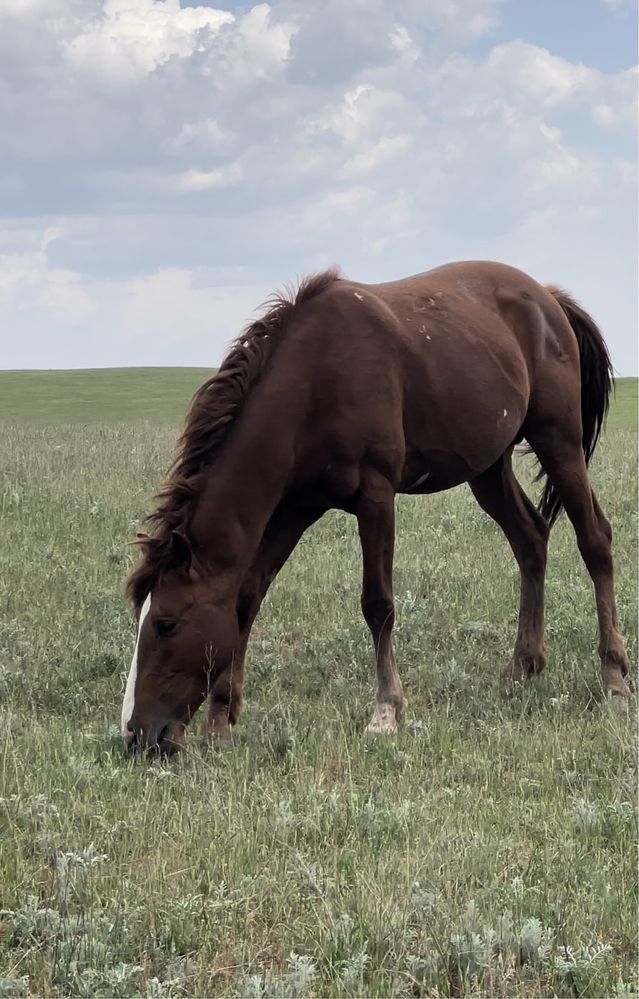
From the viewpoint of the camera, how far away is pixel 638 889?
327 cm

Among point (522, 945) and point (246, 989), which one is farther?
point (522, 945)

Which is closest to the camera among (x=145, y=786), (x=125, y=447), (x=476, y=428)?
(x=145, y=786)

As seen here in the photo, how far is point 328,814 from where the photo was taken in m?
3.80

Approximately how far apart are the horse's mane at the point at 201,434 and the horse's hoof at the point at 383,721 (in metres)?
1.43

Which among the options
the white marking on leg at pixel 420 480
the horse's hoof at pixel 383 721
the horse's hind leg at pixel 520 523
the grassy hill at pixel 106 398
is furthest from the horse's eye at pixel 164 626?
the grassy hill at pixel 106 398

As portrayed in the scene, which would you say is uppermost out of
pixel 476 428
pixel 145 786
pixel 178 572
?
pixel 476 428

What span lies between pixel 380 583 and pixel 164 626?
141 cm

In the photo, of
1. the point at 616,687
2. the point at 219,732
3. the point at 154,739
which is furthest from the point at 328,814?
the point at 616,687

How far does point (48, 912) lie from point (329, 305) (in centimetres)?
365

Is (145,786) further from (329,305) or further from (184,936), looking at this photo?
(329,305)

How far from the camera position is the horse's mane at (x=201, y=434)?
191 inches

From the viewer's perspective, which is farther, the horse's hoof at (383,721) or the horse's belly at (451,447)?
the horse's belly at (451,447)

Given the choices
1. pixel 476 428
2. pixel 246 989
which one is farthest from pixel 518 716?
pixel 246 989

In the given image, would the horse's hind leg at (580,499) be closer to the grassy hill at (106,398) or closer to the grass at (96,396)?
the grassy hill at (106,398)
